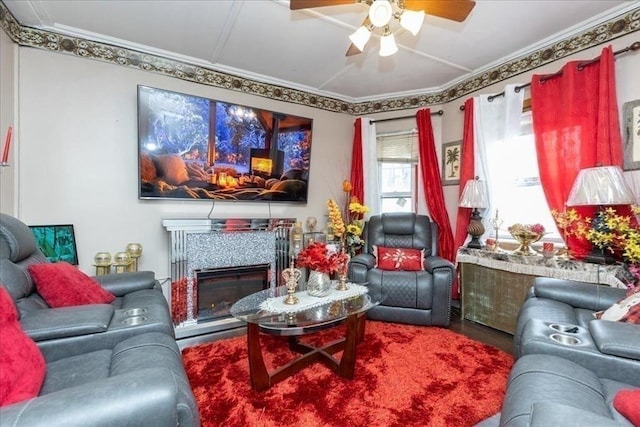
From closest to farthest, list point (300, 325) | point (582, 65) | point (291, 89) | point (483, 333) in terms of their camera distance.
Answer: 1. point (300, 325)
2. point (582, 65)
3. point (483, 333)
4. point (291, 89)

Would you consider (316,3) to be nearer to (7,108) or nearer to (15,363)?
(15,363)

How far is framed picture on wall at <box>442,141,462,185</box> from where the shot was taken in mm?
3529

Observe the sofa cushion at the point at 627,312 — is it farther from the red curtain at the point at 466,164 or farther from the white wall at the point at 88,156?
the white wall at the point at 88,156

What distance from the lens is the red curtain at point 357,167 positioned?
157 inches

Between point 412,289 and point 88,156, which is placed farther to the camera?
point 412,289

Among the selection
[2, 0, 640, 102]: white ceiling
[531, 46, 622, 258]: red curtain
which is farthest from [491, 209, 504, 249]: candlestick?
[2, 0, 640, 102]: white ceiling

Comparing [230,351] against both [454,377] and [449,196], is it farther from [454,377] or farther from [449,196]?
[449,196]

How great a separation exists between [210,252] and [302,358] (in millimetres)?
1503

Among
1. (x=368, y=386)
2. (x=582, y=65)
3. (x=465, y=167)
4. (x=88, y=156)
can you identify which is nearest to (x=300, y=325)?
(x=368, y=386)

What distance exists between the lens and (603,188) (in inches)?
82.9

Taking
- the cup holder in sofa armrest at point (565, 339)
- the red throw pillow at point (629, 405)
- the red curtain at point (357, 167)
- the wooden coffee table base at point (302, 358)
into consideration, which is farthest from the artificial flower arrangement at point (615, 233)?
the red curtain at point (357, 167)

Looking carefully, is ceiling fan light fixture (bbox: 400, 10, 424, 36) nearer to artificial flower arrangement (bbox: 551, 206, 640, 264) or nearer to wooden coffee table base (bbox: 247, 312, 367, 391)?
wooden coffee table base (bbox: 247, 312, 367, 391)

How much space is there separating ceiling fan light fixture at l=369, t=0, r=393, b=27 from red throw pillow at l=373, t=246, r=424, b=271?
2116mm

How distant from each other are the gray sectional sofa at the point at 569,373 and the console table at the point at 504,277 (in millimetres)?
766
